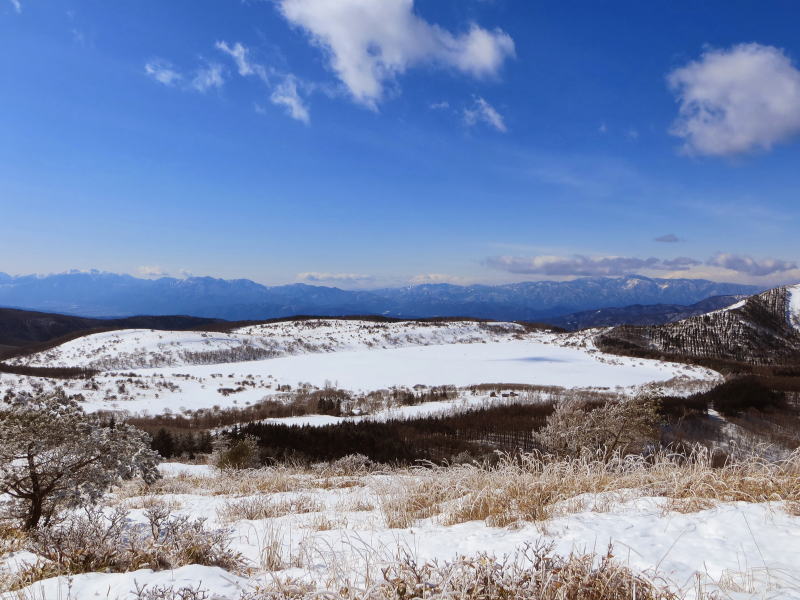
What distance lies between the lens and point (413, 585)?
1960mm

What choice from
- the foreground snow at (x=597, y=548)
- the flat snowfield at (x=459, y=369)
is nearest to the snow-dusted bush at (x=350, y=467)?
the foreground snow at (x=597, y=548)

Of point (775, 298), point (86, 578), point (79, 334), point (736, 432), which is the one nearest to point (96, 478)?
point (86, 578)

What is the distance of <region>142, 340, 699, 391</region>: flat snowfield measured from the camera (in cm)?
3959

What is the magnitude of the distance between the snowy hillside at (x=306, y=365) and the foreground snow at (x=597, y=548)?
98.2 feet

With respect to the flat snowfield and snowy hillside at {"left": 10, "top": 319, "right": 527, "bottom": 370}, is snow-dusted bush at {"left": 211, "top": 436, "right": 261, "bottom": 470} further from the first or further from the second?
snowy hillside at {"left": 10, "top": 319, "right": 527, "bottom": 370}

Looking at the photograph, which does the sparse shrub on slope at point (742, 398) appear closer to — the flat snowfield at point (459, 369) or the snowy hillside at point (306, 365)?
the snowy hillside at point (306, 365)

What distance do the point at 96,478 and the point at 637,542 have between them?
5.64 meters

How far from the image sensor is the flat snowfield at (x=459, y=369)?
39594 mm

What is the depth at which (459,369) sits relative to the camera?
46.2 m

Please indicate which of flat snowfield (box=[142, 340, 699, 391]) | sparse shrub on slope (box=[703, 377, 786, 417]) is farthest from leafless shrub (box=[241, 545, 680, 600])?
flat snowfield (box=[142, 340, 699, 391])

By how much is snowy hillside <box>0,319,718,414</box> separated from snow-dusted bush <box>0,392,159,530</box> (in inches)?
1045

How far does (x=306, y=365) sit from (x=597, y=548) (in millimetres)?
48621

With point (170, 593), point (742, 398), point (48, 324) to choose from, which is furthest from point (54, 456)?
point (48, 324)

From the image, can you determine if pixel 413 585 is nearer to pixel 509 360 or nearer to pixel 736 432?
pixel 736 432
